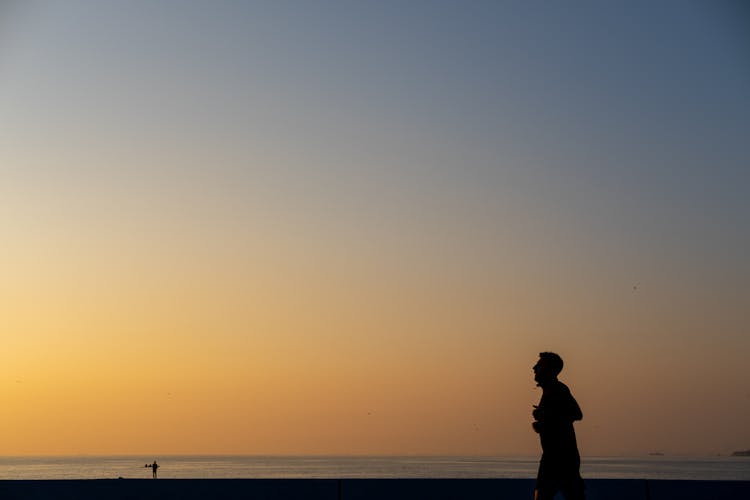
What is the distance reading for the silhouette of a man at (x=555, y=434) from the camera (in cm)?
913

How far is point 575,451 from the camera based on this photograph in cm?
924
